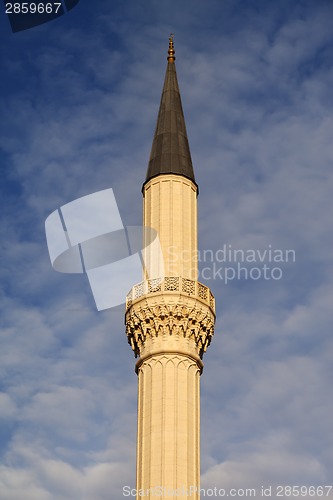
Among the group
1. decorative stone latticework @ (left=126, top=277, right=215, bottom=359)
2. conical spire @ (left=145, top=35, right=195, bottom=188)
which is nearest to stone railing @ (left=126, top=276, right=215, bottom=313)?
decorative stone latticework @ (left=126, top=277, right=215, bottom=359)

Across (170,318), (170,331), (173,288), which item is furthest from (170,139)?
(170,331)

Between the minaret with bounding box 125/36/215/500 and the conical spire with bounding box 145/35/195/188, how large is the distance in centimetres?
5

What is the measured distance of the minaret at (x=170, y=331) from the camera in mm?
28344

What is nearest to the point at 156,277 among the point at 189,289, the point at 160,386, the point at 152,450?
the point at 189,289

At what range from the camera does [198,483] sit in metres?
28.7

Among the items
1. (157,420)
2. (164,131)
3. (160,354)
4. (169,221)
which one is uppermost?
(164,131)

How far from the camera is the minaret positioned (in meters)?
28.3

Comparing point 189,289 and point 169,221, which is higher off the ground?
point 169,221

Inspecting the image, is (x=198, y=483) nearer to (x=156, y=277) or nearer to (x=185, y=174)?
(x=156, y=277)

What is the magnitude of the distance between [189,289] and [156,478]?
6.60 metres

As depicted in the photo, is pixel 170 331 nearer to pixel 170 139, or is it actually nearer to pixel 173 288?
pixel 173 288

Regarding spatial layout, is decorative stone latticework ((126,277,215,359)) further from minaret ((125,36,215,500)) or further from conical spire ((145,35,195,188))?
conical spire ((145,35,195,188))

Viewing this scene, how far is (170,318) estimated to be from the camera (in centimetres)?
3042

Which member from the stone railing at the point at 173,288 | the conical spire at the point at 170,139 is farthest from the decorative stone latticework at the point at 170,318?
the conical spire at the point at 170,139
